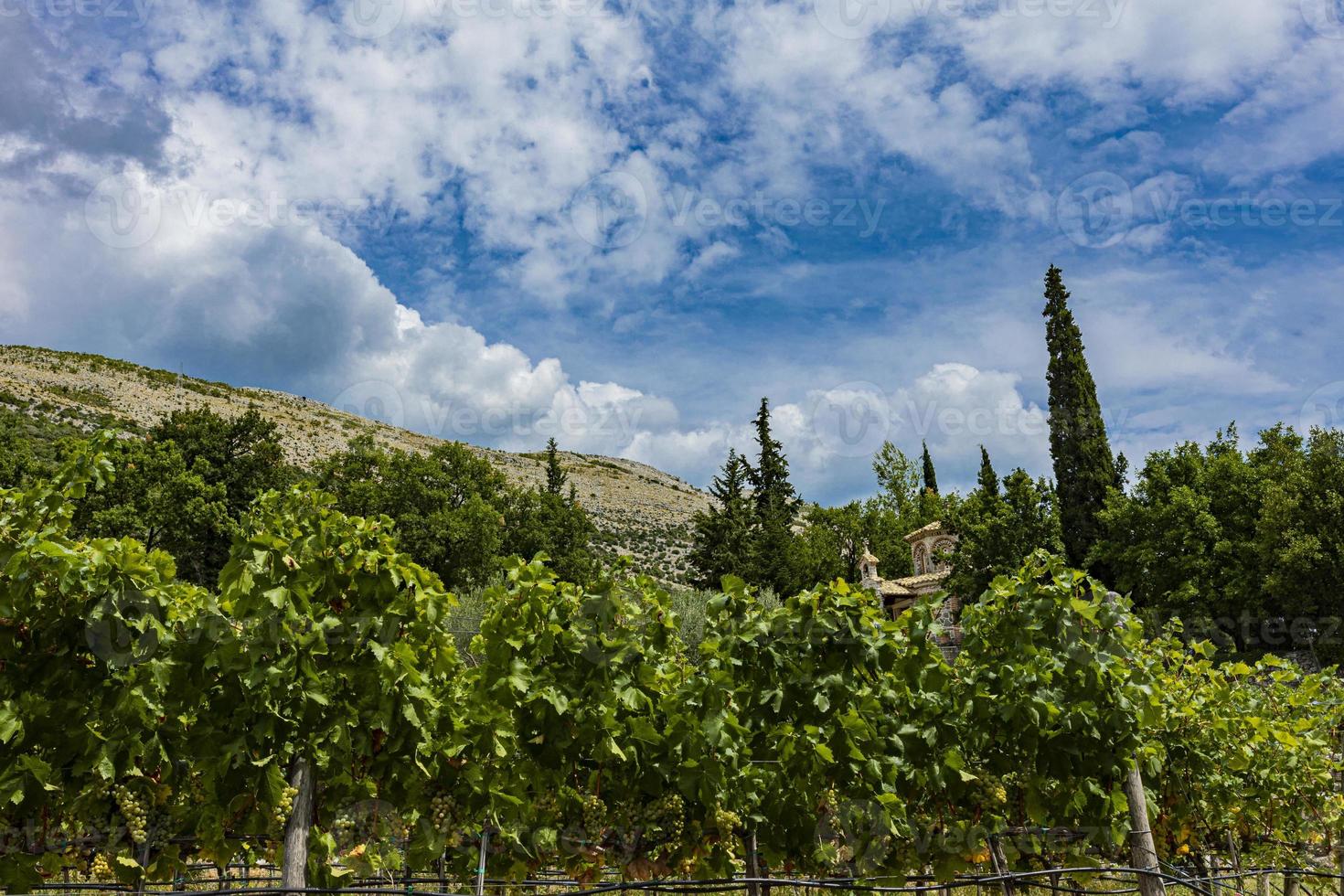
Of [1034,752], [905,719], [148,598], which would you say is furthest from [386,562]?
[1034,752]

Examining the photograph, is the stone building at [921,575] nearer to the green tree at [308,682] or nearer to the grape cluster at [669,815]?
the grape cluster at [669,815]

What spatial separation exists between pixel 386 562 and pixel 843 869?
327 cm

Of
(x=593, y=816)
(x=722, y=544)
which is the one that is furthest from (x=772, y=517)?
(x=593, y=816)

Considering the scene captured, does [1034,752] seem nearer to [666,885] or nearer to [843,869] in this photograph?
[843,869]

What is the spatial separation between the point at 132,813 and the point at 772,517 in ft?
126

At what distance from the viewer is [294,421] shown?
243 ft

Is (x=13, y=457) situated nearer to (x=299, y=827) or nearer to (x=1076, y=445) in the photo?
(x=299, y=827)

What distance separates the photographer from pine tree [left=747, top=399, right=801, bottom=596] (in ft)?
130

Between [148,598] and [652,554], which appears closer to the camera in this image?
[148,598]

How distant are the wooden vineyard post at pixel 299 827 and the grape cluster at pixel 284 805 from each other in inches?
0.7

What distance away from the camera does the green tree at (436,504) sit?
32.5 metres

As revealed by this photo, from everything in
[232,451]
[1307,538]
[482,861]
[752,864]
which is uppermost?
[232,451]

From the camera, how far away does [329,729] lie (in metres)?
3.85

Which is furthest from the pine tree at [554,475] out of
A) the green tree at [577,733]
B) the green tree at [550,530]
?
the green tree at [577,733]
